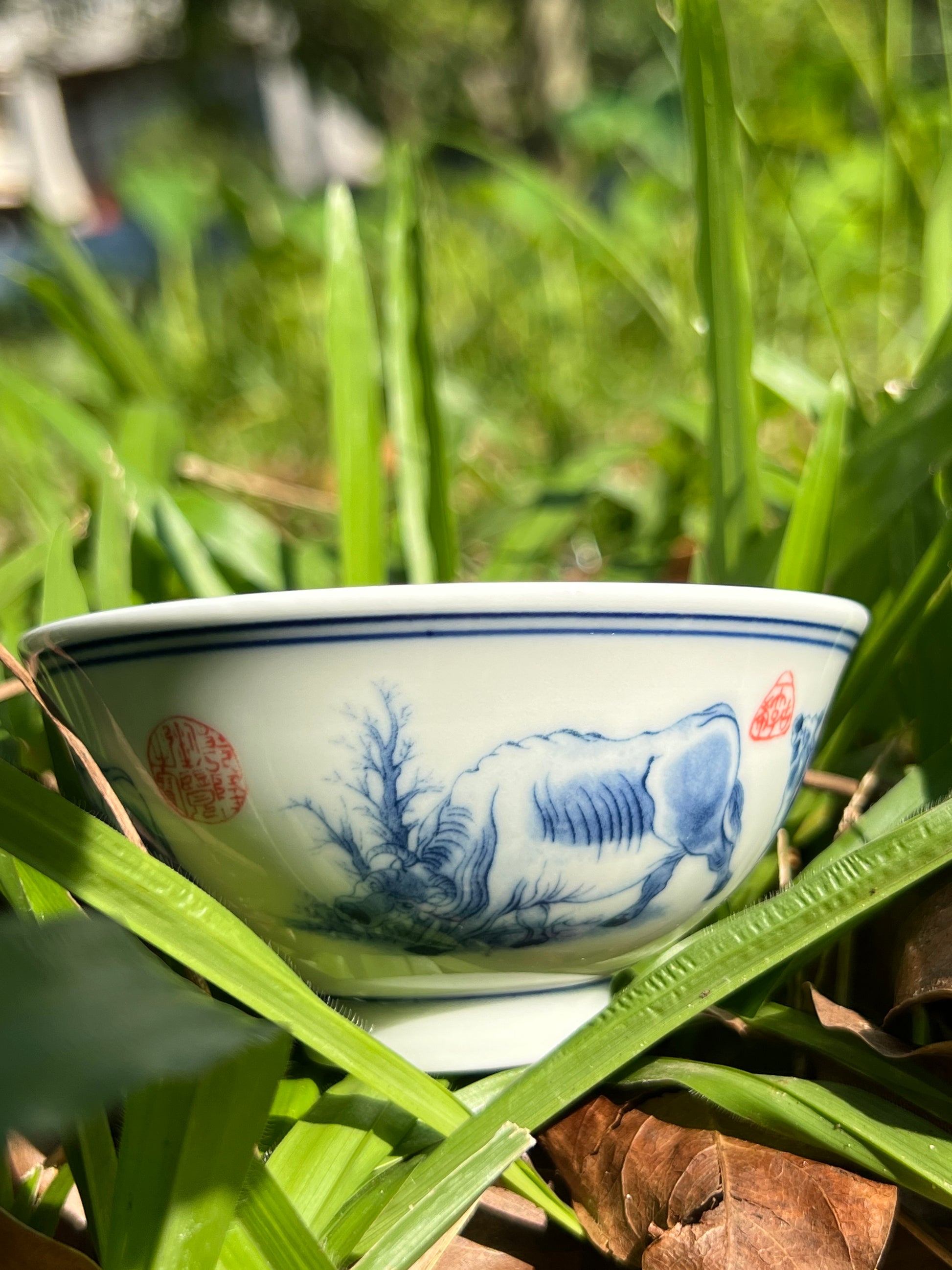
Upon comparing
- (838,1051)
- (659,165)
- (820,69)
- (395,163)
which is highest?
(820,69)

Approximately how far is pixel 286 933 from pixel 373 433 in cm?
33

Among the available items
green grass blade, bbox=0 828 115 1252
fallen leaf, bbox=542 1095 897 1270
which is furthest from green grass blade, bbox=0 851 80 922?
fallen leaf, bbox=542 1095 897 1270

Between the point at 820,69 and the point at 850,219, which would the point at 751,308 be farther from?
the point at 820,69

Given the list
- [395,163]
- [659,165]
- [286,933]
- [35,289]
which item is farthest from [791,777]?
[659,165]

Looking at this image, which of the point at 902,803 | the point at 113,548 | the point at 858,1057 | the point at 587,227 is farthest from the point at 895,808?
the point at 587,227

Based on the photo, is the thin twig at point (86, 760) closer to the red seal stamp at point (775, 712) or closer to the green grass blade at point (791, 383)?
the red seal stamp at point (775, 712)

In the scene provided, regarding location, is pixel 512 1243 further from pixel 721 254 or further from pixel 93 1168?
pixel 721 254

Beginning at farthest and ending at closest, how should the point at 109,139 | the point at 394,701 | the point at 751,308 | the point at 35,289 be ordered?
the point at 109,139, the point at 35,289, the point at 751,308, the point at 394,701

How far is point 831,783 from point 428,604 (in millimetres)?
295

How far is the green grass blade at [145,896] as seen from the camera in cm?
29

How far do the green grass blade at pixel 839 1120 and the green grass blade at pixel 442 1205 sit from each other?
9cm

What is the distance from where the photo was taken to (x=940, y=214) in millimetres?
623

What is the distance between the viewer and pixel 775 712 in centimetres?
38

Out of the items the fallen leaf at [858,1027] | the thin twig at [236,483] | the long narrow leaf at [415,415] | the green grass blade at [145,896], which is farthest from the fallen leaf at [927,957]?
the thin twig at [236,483]
